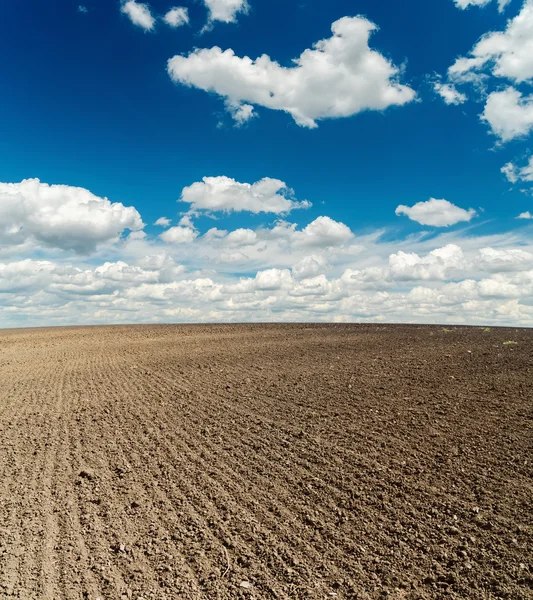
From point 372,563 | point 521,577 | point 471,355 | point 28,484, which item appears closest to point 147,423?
point 28,484

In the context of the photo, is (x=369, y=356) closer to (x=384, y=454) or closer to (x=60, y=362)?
(x=384, y=454)

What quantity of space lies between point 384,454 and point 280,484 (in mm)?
1919

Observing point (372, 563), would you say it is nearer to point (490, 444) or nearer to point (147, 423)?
point (490, 444)

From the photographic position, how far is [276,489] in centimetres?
681

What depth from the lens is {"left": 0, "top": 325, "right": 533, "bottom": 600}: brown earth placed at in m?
4.93

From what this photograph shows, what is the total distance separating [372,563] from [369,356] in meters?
13.0

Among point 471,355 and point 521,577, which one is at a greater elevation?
point 471,355

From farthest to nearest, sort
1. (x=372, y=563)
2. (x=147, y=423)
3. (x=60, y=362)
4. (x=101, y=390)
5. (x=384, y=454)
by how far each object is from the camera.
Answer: (x=60, y=362)
(x=101, y=390)
(x=147, y=423)
(x=384, y=454)
(x=372, y=563)

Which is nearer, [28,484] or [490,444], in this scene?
[28,484]

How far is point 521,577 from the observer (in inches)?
188

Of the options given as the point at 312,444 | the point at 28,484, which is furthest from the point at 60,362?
the point at 312,444

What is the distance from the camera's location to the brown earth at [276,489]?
493 cm

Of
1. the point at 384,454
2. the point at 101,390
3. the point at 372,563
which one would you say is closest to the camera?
the point at 372,563

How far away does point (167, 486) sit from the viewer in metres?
7.12
